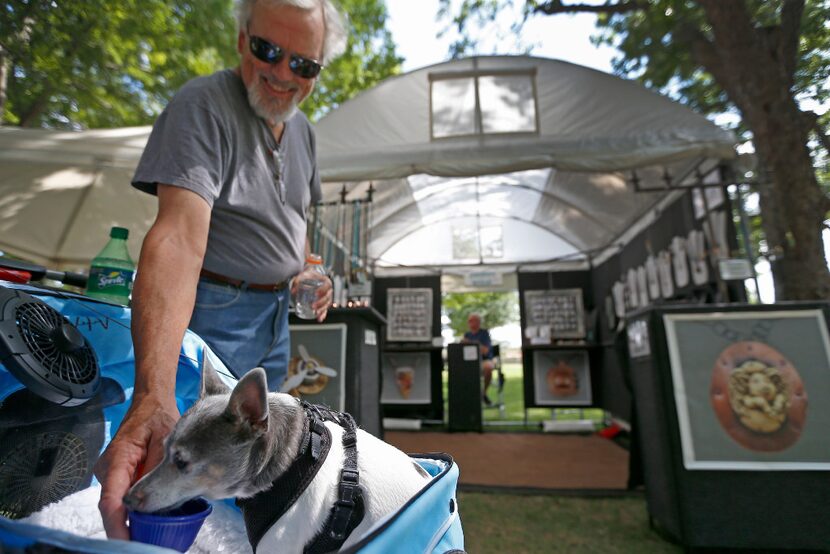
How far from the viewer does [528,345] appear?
8633mm

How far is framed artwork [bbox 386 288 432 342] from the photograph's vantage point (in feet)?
29.4

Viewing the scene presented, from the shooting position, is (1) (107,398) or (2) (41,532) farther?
(1) (107,398)

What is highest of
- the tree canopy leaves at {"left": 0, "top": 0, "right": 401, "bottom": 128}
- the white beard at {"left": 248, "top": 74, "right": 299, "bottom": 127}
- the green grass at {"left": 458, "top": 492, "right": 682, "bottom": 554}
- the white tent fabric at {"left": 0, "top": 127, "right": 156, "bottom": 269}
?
the tree canopy leaves at {"left": 0, "top": 0, "right": 401, "bottom": 128}

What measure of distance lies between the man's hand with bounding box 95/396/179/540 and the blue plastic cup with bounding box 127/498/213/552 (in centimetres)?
3

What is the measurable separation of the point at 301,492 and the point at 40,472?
0.54 m

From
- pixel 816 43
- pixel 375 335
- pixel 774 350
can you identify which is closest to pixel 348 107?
pixel 375 335

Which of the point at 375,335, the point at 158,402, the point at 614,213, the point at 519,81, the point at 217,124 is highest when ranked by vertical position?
the point at 519,81

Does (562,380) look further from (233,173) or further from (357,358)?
(233,173)

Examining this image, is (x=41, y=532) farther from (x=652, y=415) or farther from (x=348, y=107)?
(x=348, y=107)

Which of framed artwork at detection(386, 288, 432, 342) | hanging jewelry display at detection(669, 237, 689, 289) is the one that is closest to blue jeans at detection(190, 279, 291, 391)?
hanging jewelry display at detection(669, 237, 689, 289)

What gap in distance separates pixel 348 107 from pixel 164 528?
5.66m

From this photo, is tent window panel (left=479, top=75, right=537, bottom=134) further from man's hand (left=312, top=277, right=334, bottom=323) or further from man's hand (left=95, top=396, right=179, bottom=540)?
man's hand (left=95, top=396, right=179, bottom=540)

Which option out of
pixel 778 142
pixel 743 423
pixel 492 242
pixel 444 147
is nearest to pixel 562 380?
pixel 492 242

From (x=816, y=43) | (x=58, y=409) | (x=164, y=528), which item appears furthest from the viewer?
(x=816, y=43)
